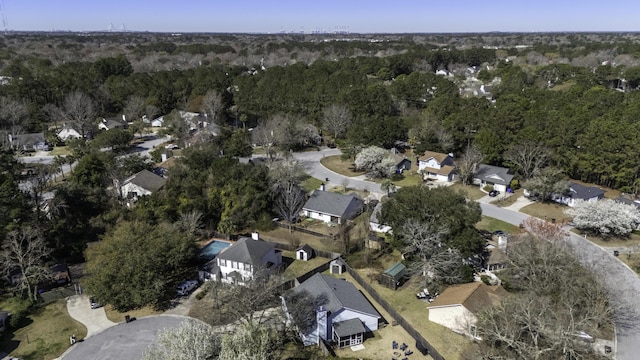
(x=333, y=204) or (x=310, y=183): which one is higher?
(x=333, y=204)

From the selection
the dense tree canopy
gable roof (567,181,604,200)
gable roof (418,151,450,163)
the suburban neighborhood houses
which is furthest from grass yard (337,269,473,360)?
gable roof (418,151,450,163)

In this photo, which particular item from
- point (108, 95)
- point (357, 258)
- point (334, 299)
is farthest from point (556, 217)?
point (108, 95)

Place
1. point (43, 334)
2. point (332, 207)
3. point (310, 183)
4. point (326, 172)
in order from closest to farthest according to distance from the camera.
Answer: point (43, 334) < point (332, 207) < point (310, 183) < point (326, 172)

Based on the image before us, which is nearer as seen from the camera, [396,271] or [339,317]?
[339,317]

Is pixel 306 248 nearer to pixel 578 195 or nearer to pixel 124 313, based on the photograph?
pixel 124 313

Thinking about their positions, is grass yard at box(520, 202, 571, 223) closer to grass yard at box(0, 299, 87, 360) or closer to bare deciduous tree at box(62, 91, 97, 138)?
grass yard at box(0, 299, 87, 360)

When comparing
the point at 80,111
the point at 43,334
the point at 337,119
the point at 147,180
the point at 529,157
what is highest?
the point at 80,111

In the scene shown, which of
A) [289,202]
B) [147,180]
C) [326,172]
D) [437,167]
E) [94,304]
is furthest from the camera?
[326,172]

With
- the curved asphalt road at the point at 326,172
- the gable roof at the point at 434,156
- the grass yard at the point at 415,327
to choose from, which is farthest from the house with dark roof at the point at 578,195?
the grass yard at the point at 415,327

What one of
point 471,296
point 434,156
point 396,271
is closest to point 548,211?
point 434,156
